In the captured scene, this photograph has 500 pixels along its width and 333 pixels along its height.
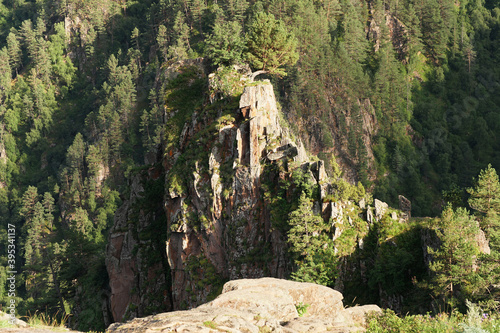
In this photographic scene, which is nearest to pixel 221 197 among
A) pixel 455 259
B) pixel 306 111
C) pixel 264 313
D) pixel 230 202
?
pixel 230 202

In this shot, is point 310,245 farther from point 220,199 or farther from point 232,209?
point 220,199

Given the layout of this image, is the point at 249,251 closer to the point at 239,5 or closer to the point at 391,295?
the point at 391,295

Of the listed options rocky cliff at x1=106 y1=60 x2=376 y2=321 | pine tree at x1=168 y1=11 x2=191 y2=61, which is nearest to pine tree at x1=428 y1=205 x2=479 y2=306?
rocky cliff at x1=106 y1=60 x2=376 y2=321

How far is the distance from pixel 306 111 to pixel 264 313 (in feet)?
349

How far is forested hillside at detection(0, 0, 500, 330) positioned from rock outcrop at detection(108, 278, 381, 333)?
60.0 m

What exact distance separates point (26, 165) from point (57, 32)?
66289mm

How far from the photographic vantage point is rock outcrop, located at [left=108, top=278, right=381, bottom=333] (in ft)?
43.7

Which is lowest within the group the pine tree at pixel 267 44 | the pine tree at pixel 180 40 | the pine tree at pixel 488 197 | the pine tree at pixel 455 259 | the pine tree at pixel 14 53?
the pine tree at pixel 455 259

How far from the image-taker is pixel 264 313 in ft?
50.9

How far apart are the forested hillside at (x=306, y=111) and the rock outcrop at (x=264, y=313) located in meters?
60.0

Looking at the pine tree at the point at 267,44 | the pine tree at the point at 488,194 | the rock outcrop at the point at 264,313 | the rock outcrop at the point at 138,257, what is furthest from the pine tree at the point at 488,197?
the rock outcrop at the point at 138,257

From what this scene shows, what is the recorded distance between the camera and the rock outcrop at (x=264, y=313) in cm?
1330

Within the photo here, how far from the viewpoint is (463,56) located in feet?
453

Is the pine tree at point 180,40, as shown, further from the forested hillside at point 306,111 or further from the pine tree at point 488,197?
the pine tree at point 488,197
